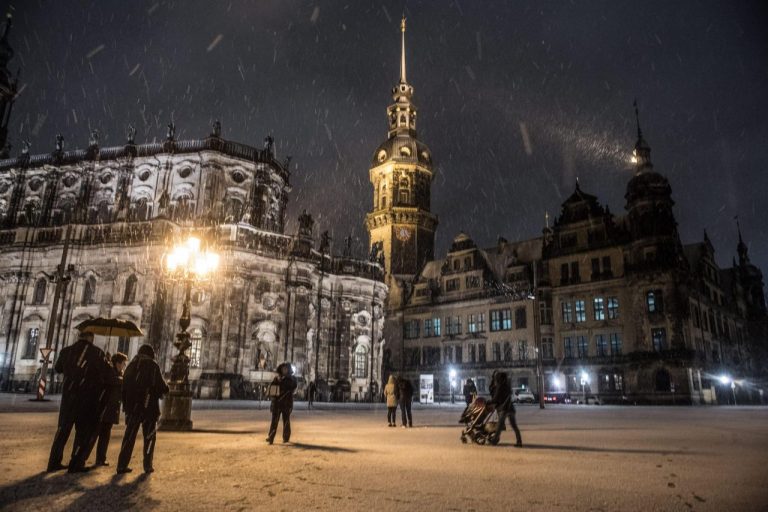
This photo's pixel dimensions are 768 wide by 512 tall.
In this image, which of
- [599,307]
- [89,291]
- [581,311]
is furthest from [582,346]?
[89,291]

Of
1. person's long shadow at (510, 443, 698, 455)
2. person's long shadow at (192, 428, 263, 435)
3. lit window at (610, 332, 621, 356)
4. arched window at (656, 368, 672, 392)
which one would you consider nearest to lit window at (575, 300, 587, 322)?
lit window at (610, 332, 621, 356)

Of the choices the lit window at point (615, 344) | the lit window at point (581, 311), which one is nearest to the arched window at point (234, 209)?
the lit window at point (581, 311)

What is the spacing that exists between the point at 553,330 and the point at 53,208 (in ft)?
152

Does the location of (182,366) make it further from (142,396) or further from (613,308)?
(613,308)

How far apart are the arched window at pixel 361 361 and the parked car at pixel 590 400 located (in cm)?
1929

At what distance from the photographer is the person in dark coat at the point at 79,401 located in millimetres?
7023

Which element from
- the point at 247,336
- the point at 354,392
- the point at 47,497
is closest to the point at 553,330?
the point at 354,392

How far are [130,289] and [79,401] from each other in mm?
32472

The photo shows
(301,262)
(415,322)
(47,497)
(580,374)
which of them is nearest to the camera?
(47,497)

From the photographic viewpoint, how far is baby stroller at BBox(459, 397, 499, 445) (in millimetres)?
11273

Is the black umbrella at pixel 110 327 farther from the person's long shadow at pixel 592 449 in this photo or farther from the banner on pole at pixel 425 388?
the banner on pole at pixel 425 388

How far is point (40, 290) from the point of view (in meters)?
37.5

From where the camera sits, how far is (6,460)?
303 inches

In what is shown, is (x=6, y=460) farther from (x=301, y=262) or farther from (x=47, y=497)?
(x=301, y=262)
